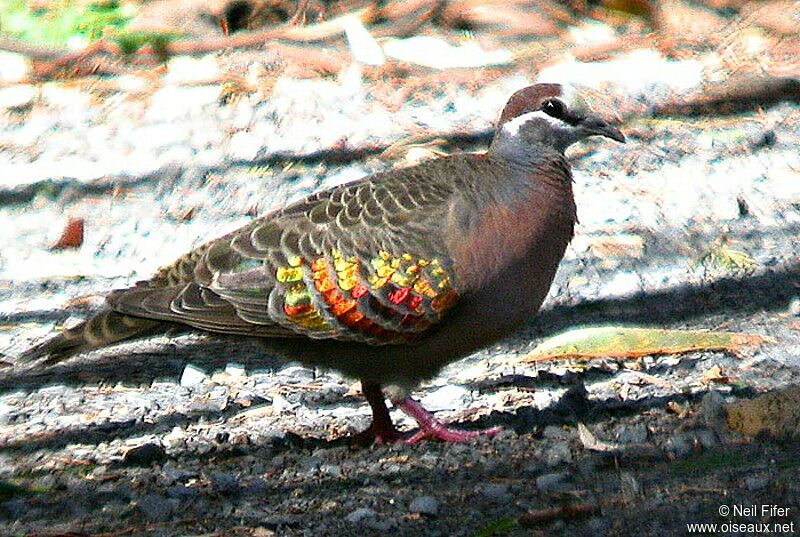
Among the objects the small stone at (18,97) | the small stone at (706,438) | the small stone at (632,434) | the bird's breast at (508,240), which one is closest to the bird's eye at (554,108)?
the bird's breast at (508,240)

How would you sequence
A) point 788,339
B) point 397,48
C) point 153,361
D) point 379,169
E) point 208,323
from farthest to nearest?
point 397,48
point 379,169
point 153,361
point 788,339
point 208,323

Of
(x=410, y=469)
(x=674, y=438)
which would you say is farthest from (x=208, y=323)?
(x=674, y=438)

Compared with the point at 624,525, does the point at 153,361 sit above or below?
below

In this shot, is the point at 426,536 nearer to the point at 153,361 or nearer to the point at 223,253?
the point at 223,253

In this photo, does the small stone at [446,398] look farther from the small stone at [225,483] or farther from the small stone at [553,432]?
the small stone at [225,483]

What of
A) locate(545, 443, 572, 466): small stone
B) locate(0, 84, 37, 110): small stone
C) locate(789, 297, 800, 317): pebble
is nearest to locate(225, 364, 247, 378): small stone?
locate(545, 443, 572, 466): small stone

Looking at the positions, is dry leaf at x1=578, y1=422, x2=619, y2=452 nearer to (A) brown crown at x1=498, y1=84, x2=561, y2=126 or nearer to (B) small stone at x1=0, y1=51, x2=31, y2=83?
(A) brown crown at x1=498, y1=84, x2=561, y2=126

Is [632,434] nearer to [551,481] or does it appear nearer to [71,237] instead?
[551,481]
